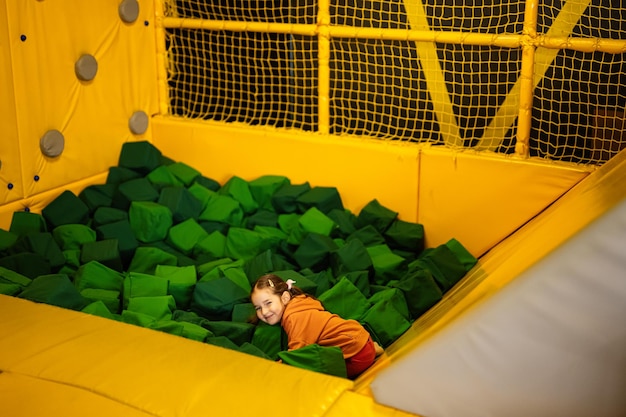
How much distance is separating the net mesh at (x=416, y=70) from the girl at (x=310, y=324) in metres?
1.09

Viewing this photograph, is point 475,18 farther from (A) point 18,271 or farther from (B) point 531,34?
(A) point 18,271

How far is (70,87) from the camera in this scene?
3613mm

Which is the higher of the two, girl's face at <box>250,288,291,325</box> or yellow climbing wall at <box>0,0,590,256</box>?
yellow climbing wall at <box>0,0,590,256</box>

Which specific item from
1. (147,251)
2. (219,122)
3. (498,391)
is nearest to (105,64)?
(219,122)

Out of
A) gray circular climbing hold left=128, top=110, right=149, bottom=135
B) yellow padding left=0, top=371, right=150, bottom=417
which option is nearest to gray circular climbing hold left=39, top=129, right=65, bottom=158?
gray circular climbing hold left=128, top=110, right=149, bottom=135

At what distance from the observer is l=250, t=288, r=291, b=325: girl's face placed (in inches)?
108

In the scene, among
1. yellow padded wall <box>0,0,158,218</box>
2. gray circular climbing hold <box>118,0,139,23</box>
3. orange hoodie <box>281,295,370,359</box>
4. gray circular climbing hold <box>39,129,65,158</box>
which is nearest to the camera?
orange hoodie <box>281,295,370,359</box>

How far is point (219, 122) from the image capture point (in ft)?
13.1

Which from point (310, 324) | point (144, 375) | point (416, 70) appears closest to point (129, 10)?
point (416, 70)

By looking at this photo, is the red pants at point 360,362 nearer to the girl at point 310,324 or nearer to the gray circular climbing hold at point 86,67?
the girl at point 310,324

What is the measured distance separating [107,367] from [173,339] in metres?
0.22

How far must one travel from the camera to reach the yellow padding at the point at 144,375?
1948 mm

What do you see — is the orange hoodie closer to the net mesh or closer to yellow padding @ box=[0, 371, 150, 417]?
yellow padding @ box=[0, 371, 150, 417]

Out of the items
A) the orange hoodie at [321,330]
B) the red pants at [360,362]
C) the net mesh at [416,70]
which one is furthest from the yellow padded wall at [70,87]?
the red pants at [360,362]
